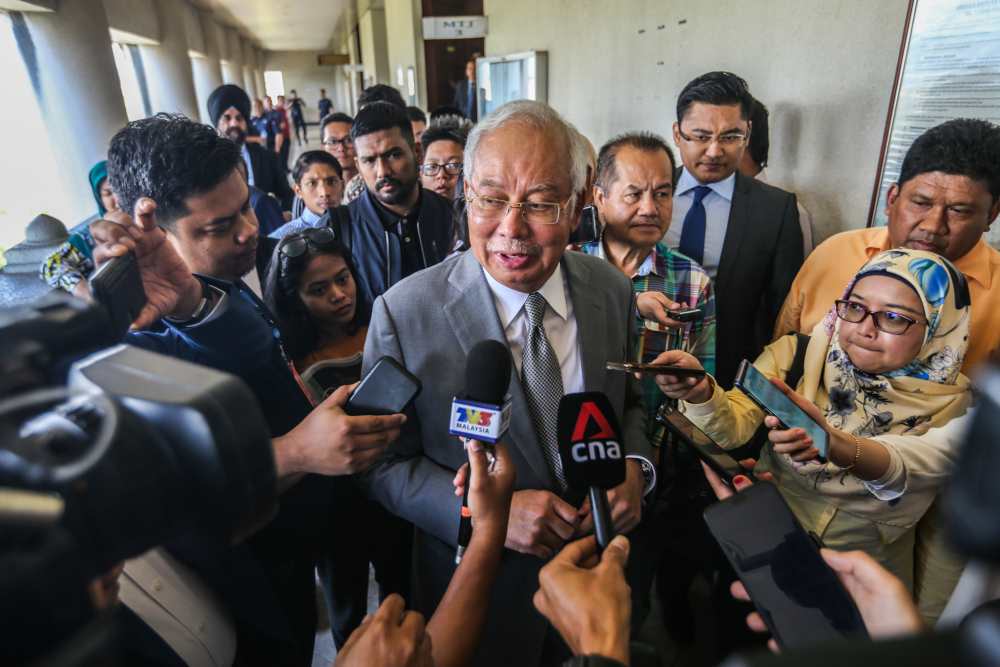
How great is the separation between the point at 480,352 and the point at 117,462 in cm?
70

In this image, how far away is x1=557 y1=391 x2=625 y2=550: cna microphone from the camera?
905mm

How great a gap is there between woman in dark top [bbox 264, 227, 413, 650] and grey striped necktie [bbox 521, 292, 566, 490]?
0.65 m

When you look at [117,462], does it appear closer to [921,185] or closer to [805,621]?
[805,621]

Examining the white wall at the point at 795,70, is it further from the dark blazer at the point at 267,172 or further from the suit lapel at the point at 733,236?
the dark blazer at the point at 267,172

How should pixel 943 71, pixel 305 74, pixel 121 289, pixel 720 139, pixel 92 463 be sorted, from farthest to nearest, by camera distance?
1. pixel 305 74
2. pixel 720 139
3. pixel 943 71
4. pixel 121 289
5. pixel 92 463

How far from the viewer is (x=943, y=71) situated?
1.92 metres

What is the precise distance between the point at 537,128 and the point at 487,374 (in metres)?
0.61

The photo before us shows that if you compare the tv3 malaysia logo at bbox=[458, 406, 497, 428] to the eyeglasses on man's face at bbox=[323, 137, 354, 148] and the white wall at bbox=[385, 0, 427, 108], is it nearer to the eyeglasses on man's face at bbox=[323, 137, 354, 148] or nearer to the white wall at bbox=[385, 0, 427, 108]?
the eyeglasses on man's face at bbox=[323, 137, 354, 148]

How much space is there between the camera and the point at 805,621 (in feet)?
2.54

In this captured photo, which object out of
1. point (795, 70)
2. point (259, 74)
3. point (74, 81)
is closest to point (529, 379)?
point (795, 70)

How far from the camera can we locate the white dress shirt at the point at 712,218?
2.24 metres

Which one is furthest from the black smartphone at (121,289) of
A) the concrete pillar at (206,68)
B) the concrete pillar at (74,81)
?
the concrete pillar at (206,68)

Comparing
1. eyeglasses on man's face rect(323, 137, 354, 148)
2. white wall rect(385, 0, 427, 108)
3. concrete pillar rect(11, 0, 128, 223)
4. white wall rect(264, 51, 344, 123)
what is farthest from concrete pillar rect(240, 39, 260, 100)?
eyeglasses on man's face rect(323, 137, 354, 148)

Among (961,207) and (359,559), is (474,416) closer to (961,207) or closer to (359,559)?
(359,559)
